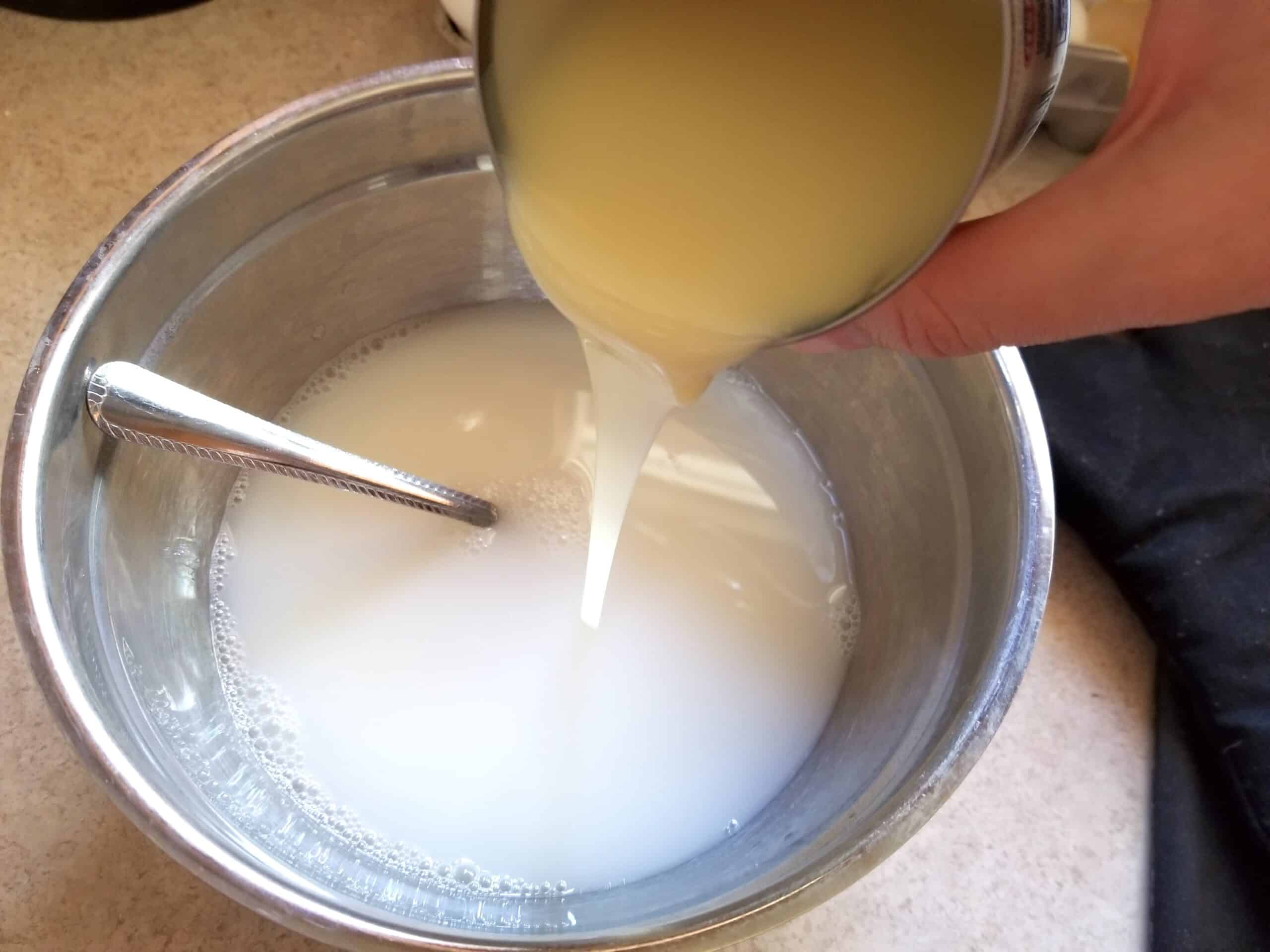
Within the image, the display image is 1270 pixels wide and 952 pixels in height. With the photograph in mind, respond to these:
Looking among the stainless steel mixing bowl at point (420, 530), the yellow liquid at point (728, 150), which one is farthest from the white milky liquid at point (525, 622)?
the yellow liquid at point (728, 150)

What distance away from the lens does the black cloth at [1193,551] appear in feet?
2.40

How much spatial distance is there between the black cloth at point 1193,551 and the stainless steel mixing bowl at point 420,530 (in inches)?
8.0

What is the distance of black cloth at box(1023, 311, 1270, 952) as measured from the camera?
73 centimetres

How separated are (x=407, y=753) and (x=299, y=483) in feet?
0.85

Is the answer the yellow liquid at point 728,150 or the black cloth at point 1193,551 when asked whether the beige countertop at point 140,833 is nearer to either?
the black cloth at point 1193,551

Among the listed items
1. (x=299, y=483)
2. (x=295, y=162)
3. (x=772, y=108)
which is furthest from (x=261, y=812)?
(x=772, y=108)

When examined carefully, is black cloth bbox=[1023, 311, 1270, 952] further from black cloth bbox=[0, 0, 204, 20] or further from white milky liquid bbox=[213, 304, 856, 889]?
black cloth bbox=[0, 0, 204, 20]

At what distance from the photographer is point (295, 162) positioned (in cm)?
68

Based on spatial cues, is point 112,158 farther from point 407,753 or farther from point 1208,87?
point 1208,87

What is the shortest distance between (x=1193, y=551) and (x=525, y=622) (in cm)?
56

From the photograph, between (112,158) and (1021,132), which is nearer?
(1021,132)

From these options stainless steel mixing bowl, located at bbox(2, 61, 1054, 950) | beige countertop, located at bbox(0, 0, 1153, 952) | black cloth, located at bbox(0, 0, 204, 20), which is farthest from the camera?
black cloth, located at bbox(0, 0, 204, 20)

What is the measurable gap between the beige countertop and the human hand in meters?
0.36

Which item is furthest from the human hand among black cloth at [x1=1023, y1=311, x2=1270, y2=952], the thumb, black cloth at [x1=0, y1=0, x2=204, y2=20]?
black cloth at [x1=0, y1=0, x2=204, y2=20]
